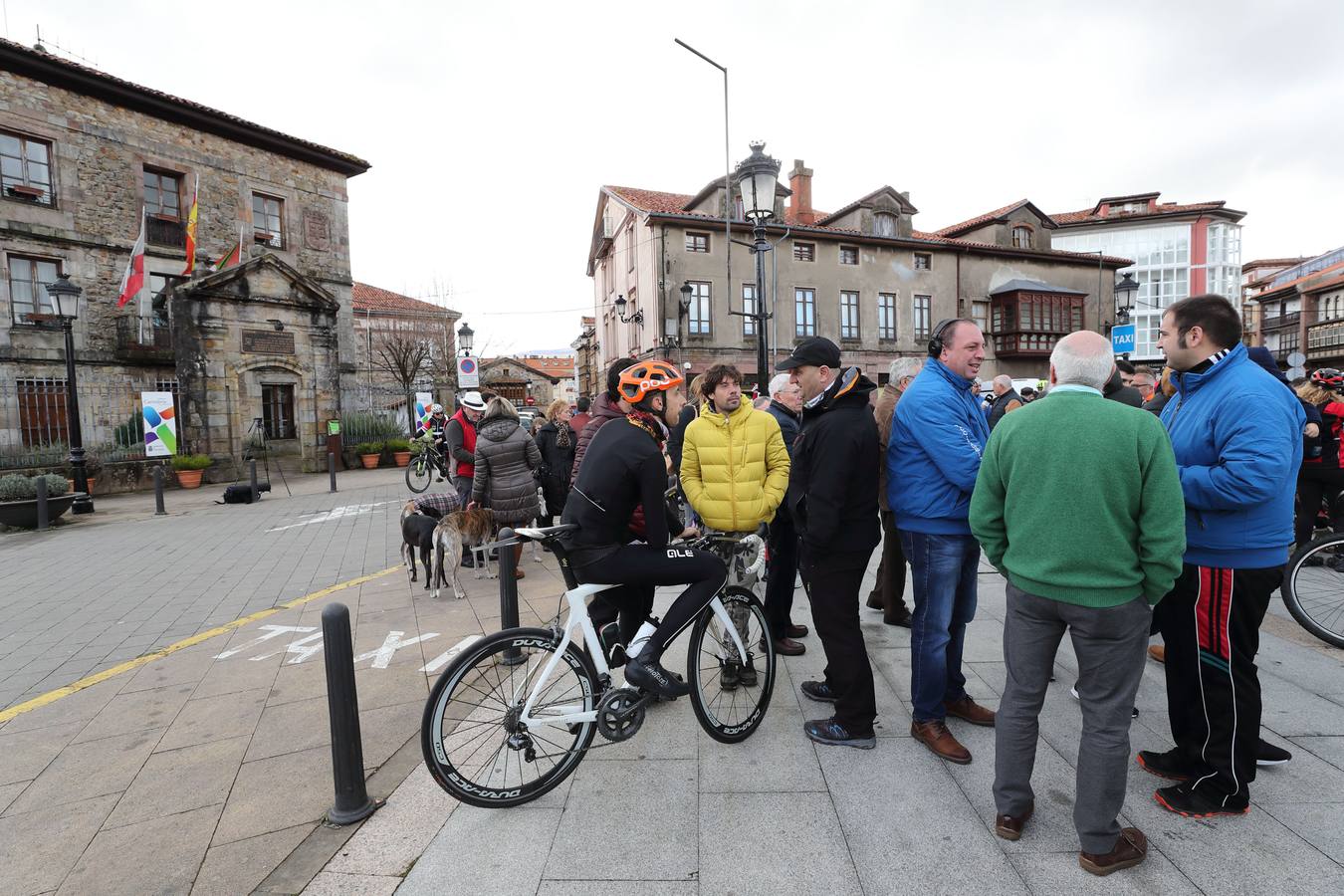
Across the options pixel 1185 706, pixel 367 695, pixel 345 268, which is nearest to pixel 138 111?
pixel 345 268

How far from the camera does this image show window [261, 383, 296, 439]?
62.0 ft

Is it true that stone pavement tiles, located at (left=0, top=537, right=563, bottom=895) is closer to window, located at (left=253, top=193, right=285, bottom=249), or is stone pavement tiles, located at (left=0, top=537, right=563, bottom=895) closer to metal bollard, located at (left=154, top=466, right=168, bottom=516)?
metal bollard, located at (left=154, top=466, right=168, bottom=516)

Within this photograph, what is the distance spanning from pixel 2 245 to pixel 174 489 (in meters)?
9.05

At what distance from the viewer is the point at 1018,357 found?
32938mm

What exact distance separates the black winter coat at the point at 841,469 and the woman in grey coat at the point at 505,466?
3754 mm

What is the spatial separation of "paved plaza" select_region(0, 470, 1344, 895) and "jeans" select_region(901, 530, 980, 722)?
0.27 m

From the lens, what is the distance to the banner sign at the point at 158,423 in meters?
14.2

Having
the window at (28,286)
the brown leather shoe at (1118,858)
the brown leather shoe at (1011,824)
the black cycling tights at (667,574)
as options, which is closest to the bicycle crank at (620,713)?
the black cycling tights at (667,574)

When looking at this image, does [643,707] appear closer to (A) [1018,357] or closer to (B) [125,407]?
(B) [125,407]

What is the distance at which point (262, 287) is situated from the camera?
1834 centimetres

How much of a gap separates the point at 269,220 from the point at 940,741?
26.6 m

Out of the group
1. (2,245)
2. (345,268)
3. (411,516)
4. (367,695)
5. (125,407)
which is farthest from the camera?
(345,268)

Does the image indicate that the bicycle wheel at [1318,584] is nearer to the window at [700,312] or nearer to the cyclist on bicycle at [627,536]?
the cyclist on bicycle at [627,536]

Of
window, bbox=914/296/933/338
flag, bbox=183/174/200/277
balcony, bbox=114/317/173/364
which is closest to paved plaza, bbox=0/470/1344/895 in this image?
flag, bbox=183/174/200/277
